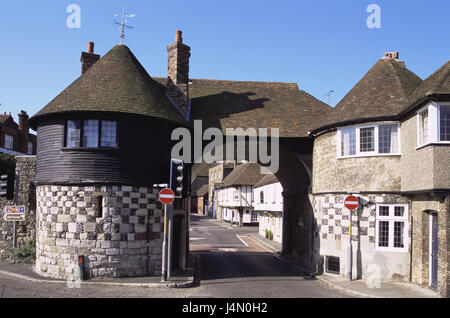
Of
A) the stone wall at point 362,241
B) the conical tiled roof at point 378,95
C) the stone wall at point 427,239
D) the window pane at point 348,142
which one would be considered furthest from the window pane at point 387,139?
the stone wall at point 427,239

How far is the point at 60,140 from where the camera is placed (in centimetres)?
1666

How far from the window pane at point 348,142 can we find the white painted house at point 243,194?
38.5 m

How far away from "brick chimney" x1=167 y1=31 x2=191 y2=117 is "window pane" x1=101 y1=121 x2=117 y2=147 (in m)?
4.97

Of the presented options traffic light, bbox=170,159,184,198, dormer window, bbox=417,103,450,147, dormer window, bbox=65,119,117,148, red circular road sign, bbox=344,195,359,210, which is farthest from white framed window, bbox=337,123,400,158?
dormer window, bbox=65,119,117,148

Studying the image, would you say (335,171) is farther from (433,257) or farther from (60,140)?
(60,140)

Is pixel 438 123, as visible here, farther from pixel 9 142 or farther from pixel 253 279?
pixel 9 142

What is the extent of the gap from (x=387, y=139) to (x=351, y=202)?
9.48ft

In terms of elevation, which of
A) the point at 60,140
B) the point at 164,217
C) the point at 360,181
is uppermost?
the point at 60,140

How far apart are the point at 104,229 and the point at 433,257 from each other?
1156cm

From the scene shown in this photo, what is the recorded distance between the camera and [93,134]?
53.7 feet

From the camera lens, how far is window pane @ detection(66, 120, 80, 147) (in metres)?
16.4

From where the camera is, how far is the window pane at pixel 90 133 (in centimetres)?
1636

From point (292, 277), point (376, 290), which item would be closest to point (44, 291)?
point (292, 277)
